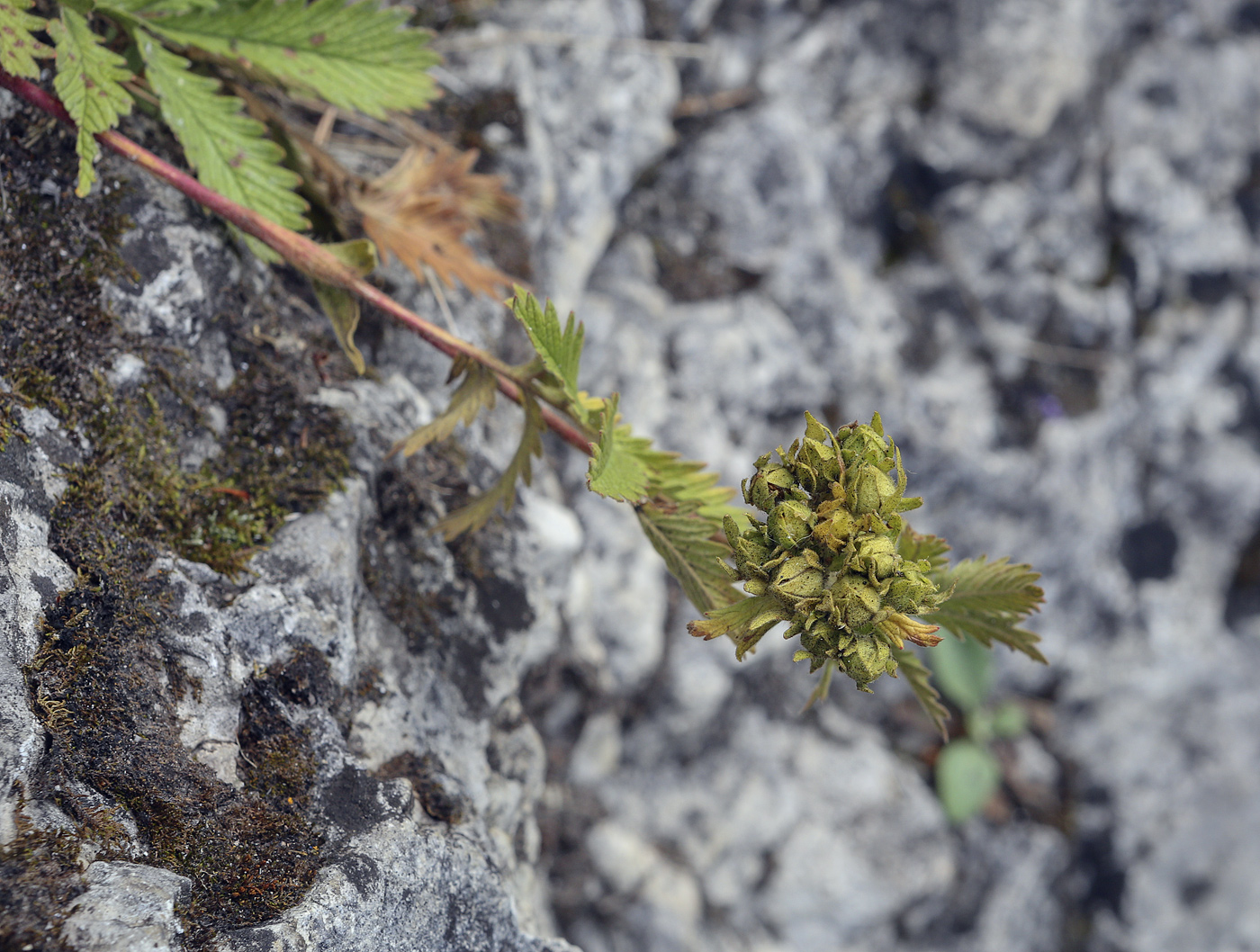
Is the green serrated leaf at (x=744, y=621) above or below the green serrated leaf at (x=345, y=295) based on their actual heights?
below

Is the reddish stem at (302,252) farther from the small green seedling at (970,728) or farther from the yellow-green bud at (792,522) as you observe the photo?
the small green seedling at (970,728)

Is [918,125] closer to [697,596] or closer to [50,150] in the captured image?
[697,596]

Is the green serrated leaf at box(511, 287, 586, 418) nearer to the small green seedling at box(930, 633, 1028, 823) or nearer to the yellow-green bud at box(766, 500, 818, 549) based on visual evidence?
the yellow-green bud at box(766, 500, 818, 549)

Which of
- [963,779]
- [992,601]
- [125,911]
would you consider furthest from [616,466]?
[963,779]

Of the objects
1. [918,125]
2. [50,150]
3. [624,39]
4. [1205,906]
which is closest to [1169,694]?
[1205,906]

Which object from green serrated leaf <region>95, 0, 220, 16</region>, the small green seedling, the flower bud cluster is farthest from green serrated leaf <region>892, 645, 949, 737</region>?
the small green seedling

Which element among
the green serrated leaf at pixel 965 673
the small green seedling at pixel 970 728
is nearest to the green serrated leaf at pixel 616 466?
the small green seedling at pixel 970 728
